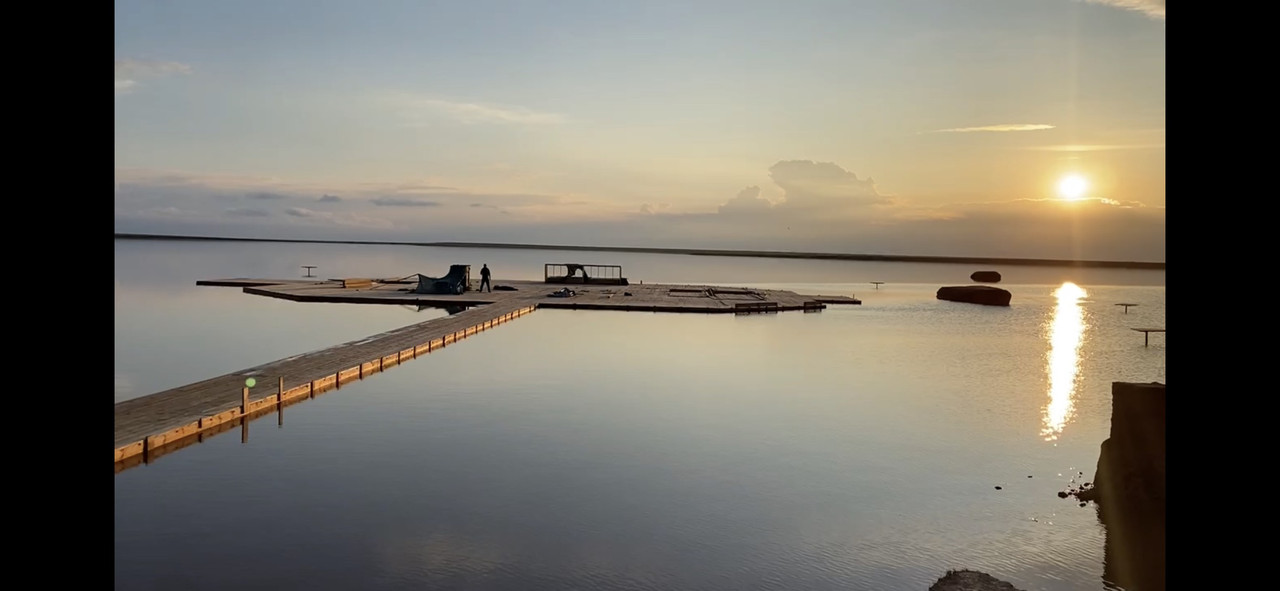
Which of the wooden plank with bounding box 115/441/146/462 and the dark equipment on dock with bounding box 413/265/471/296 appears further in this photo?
the dark equipment on dock with bounding box 413/265/471/296

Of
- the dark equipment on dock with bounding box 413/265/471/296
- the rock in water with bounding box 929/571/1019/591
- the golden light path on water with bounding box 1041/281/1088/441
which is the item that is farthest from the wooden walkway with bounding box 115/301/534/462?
the golden light path on water with bounding box 1041/281/1088/441

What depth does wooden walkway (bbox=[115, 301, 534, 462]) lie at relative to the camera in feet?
57.0

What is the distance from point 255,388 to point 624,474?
34.3ft

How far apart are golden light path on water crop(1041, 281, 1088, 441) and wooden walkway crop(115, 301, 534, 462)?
20.1 meters

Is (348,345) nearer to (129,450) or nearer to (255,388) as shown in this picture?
(255,388)

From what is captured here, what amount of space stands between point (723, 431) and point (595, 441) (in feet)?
11.9

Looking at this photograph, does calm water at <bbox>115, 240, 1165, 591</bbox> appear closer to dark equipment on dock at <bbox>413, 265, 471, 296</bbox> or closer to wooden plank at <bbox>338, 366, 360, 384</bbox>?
wooden plank at <bbox>338, 366, 360, 384</bbox>

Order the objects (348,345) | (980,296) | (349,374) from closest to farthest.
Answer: (349,374), (348,345), (980,296)

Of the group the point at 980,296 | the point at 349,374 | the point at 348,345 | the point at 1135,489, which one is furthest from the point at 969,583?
the point at 980,296

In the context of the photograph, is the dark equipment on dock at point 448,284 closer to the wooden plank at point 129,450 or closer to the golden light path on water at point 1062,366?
the golden light path on water at point 1062,366

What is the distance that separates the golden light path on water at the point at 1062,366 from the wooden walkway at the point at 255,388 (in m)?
20.1

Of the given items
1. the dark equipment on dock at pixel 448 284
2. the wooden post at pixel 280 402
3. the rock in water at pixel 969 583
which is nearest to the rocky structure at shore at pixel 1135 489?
the rock in water at pixel 969 583

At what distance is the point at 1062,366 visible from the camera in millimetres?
39312
